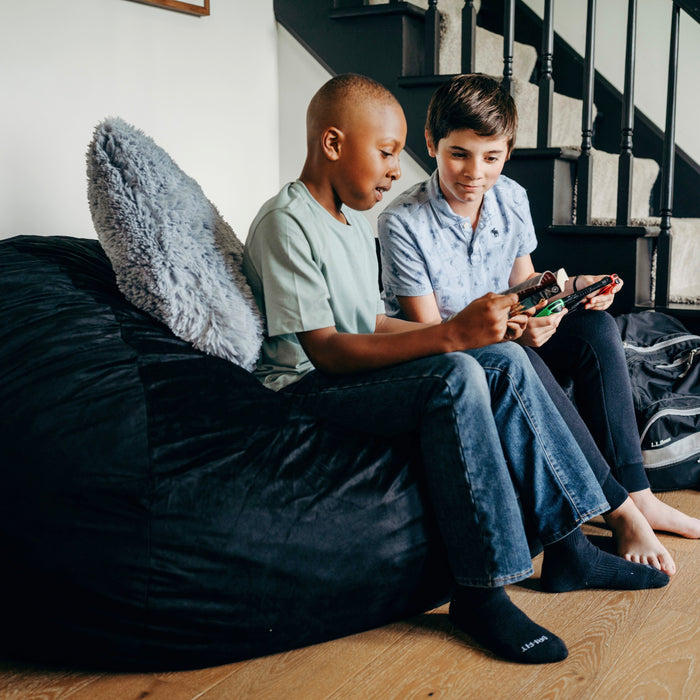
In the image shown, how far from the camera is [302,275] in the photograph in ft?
4.42

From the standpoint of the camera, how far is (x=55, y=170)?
1835 mm

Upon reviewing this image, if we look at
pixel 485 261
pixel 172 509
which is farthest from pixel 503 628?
pixel 485 261

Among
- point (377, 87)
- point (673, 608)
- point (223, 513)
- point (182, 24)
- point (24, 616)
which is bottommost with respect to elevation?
point (673, 608)

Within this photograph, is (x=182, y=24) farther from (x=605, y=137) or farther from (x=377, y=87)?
(x=605, y=137)

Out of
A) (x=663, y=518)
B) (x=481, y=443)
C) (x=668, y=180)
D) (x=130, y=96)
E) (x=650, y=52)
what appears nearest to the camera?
(x=481, y=443)

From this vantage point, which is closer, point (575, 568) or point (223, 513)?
point (223, 513)

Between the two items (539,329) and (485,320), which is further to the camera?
(539,329)

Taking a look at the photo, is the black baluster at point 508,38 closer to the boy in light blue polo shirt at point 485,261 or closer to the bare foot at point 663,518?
the boy in light blue polo shirt at point 485,261

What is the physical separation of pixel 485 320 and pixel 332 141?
0.44 meters

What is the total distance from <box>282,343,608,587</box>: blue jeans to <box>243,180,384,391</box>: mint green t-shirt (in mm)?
101

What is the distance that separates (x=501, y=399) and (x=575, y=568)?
324 millimetres

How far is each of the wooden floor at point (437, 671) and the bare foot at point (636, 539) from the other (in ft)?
0.48

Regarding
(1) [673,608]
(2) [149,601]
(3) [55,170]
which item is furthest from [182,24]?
(1) [673,608]

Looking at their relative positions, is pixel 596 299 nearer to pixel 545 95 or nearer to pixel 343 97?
pixel 343 97
